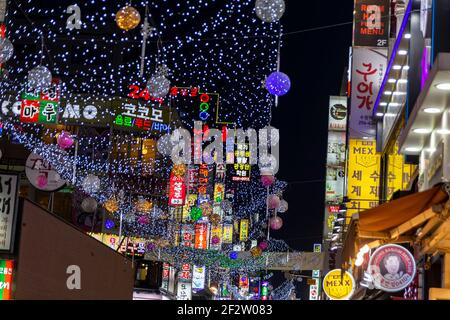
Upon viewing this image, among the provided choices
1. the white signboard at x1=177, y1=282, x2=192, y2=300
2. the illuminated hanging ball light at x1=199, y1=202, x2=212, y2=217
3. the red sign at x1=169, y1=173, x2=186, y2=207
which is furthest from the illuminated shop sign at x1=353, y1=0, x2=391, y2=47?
the white signboard at x1=177, y1=282, x2=192, y2=300

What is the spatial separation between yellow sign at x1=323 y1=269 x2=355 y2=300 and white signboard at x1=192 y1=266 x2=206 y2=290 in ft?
106

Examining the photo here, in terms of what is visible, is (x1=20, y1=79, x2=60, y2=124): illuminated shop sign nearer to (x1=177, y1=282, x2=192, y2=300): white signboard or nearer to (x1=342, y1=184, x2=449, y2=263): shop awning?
(x1=177, y1=282, x2=192, y2=300): white signboard

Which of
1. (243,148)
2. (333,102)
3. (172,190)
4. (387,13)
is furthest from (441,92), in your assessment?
(243,148)

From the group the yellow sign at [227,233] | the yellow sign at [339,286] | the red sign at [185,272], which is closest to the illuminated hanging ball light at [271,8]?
the yellow sign at [339,286]

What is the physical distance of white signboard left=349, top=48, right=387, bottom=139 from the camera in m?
23.9

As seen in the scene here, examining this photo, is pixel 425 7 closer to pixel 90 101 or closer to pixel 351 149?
pixel 351 149

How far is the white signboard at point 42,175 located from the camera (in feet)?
65.4

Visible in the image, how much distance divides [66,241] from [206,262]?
1524 inches

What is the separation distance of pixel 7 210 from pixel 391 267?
773cm

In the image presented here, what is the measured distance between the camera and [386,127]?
2069 centimetres

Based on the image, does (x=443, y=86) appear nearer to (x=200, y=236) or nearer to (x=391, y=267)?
(x=391, y=267)

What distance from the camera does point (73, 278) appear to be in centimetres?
794

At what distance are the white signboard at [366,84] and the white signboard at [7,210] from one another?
60.6 ft

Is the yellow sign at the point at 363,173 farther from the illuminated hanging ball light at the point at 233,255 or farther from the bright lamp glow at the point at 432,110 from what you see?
the illuminated hanging ball light at the point at 233,255
